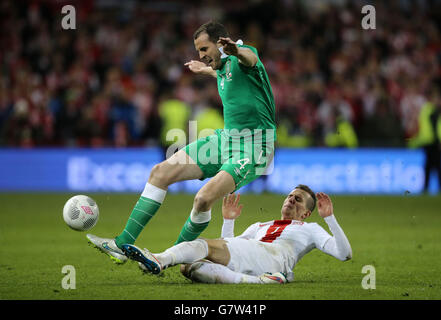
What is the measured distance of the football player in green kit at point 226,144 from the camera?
6160 millimetres

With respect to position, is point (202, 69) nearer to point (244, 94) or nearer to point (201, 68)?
point (201, 68)

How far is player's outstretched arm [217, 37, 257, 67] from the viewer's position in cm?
572

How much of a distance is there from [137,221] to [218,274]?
782 millimetres

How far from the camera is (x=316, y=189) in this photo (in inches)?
596

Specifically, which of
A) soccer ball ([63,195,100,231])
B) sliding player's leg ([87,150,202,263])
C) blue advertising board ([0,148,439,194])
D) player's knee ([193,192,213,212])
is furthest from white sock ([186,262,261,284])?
blue advertising board ([0,148,439,194])

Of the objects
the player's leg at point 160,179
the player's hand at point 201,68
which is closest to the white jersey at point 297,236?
the player's leg at point 160,179

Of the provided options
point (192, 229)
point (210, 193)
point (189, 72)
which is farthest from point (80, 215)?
point (189, 72)

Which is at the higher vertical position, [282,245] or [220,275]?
[282,245]

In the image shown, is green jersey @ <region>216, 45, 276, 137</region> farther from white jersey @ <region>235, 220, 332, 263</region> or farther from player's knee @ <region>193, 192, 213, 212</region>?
white jersey @ <region>235, 220, 332, 263</region>

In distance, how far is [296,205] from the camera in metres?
6.59

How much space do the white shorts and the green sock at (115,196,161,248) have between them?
0.66 metres

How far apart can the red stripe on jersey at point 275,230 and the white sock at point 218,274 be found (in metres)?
0.53

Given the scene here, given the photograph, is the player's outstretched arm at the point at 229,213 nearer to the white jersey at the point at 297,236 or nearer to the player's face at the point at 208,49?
the white jersey at the point at 297,236

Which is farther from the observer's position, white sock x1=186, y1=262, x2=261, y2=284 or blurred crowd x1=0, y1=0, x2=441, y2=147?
blurred crowd x1=0, y1=0, x2=441, y2=147
